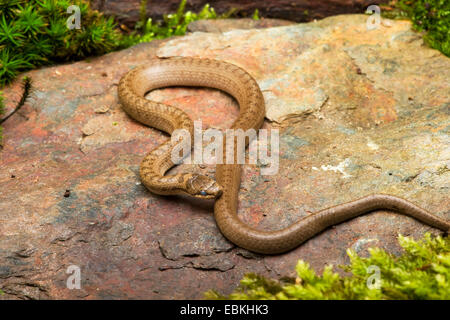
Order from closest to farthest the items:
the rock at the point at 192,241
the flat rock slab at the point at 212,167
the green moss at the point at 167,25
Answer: the flat rock slab at the point at 212,167 → the rock at the point at 192,241 → the green moss at the point at 167,25

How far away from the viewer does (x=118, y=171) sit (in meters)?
6.61

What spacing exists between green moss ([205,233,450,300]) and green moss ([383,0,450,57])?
4881 millimetres

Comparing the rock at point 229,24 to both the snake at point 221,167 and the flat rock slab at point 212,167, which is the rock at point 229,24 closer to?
the flat rock slab at point 212,167

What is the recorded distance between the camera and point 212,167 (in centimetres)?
682

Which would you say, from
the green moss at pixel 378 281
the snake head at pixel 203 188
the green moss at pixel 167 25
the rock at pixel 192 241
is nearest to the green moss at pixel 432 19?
the green moss at pixel 167 25

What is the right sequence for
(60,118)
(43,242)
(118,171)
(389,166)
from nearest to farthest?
(43,242), (389,166), (118,171), (60,118)

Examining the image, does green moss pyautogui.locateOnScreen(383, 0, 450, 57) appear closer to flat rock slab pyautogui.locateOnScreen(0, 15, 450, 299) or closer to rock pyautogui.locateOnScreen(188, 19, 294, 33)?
flat rock slab pyautogui.locateOnScreen(0, 15, 450, 299)

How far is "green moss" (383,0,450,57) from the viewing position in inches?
329

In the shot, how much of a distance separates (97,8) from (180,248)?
21.3ft

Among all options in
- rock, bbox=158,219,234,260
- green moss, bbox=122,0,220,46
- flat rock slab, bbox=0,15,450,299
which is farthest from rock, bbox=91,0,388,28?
rock, bbox=158,219,234,260

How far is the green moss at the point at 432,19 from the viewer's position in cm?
836

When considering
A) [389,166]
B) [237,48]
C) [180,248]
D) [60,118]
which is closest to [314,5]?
[237,48]

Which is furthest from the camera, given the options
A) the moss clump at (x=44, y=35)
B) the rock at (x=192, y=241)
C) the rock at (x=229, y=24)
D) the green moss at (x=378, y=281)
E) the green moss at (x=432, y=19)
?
the rock at (x=229, y=24)
